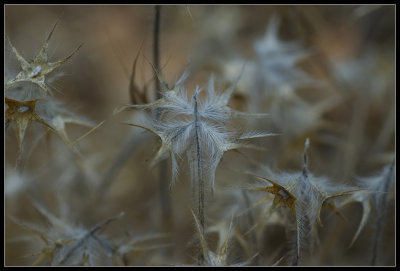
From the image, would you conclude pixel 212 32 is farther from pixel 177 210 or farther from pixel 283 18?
pixel 177 210

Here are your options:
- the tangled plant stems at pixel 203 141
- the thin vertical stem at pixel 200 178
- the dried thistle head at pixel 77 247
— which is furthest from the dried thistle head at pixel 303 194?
the dried thistle head at pixel 77 247

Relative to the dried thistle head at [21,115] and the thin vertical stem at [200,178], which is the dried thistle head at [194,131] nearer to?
the thin vertical stem at [200,178]

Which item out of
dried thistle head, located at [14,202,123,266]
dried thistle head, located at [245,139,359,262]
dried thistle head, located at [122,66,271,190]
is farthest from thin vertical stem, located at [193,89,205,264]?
dried thistle head, located at [14,202,123,266]

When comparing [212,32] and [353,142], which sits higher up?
[212,32]

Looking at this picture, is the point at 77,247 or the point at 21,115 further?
the point at 77,247

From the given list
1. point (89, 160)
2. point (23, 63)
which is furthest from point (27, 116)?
point (89, 160)

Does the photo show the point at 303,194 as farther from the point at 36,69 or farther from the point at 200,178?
the point at 36,69

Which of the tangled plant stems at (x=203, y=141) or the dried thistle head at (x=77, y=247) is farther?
the dried thistle head at (x=77, y=247)

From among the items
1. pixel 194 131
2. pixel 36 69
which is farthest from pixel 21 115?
Result: pixel 194 131
